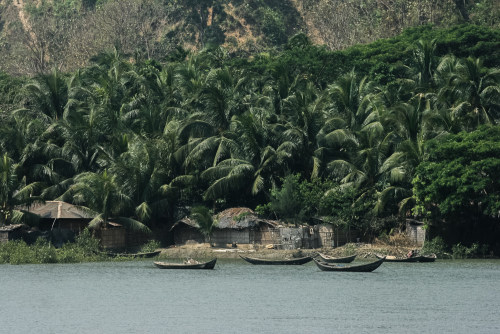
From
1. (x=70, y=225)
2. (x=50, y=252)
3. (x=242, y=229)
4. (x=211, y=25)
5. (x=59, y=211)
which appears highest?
(x=211, y=25)

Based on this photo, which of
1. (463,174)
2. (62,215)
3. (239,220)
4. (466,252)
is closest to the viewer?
(463,174)

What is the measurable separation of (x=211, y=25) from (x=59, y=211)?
1731 inches

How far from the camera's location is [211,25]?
8031 cm

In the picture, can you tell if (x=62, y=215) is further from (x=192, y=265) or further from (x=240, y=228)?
(x=192, y=265)

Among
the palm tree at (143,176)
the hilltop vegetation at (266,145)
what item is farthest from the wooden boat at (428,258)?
the palm tree at (143,176)

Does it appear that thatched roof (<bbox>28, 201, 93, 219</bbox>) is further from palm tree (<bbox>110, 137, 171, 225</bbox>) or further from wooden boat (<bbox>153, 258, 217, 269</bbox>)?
wooden boat (<bbox>153, 258, 217, 269</bbox>)

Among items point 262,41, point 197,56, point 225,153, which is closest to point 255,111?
point 225,153

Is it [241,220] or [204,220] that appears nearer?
[204,220]

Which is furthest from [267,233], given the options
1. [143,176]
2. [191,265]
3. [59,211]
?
[59,211]

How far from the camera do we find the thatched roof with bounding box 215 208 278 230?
3953 centimetres

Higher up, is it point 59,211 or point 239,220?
point 59,211

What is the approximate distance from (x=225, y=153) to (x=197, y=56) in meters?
12.4

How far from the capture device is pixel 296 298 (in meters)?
26.7

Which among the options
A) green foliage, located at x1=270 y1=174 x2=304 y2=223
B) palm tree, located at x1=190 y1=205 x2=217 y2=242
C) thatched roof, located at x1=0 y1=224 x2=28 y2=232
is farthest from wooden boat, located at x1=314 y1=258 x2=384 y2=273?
thatched roof, located at x1=0 y1=224 x2=28 y2=232
